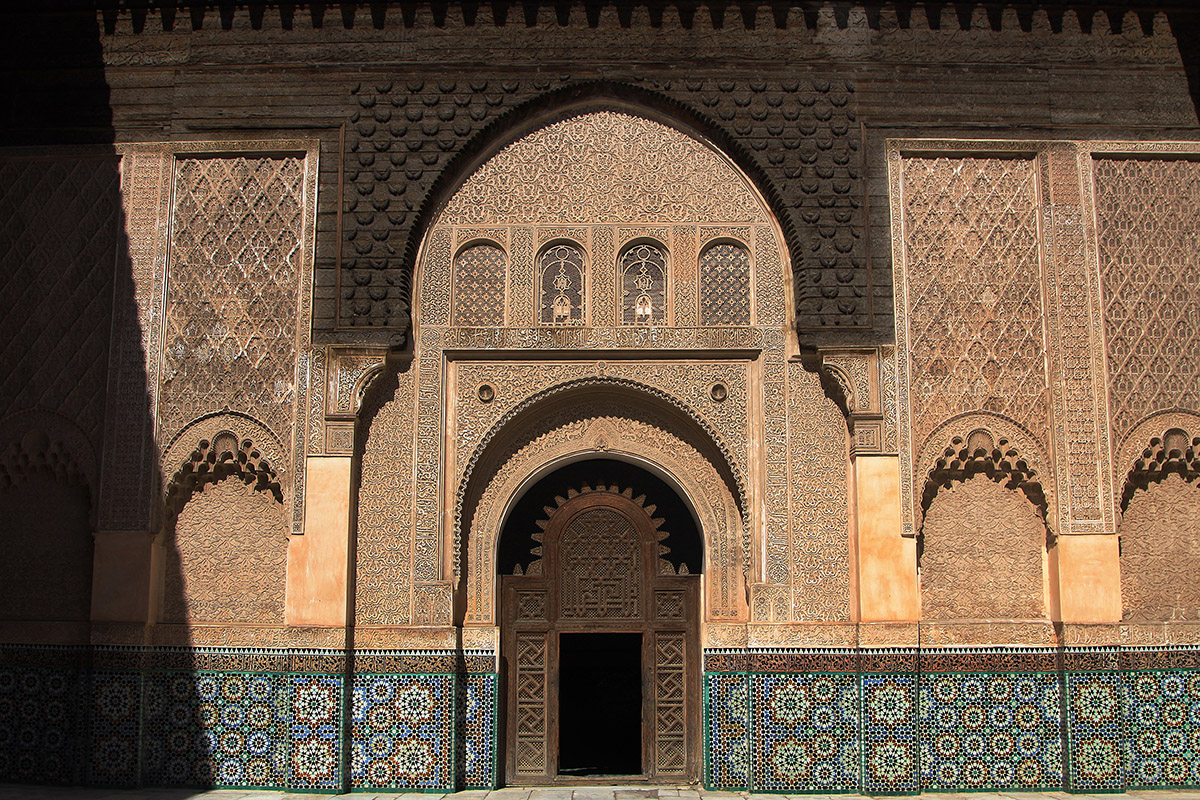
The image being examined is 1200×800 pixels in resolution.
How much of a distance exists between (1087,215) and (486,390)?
143 inches

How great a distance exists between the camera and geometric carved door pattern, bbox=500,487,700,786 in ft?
19.5

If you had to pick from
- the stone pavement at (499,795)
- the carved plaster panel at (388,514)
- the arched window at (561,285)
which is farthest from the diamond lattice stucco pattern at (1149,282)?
the carved plaster panel at (388,514)

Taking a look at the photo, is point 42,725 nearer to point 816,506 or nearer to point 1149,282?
point 816,506

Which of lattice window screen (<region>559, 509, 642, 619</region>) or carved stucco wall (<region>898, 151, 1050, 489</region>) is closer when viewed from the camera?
carved stucco wall (<region>898, 151, 1050, 489</region>)

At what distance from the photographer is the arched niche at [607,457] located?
5902mm

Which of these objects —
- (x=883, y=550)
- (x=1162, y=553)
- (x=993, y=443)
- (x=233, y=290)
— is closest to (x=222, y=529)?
(x=233, y=290)

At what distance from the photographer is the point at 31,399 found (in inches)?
235

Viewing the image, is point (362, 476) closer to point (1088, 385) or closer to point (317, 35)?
point (317, 35)

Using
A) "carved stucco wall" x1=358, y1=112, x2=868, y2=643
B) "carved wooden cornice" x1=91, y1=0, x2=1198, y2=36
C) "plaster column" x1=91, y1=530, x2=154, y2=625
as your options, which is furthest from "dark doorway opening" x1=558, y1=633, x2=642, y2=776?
"carved wooden cornice" x1=91, y1=0, x2=1198, y2=36

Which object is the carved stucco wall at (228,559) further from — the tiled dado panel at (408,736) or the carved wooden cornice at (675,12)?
the carved wooden cornice at (675,12)

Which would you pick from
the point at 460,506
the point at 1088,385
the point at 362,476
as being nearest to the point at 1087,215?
the point at 1088,385

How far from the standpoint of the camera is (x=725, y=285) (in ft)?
19.9

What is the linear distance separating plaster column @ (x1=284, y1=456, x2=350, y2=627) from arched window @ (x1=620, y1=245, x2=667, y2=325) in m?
1.83

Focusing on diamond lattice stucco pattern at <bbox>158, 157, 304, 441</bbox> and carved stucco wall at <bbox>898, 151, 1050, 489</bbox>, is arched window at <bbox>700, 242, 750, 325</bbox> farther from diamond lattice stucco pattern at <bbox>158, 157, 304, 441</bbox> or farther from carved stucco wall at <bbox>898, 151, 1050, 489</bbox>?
diamond lattice stucco pattern at <bbox>158, 157, 304, 441</bbox>
